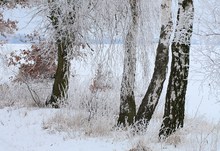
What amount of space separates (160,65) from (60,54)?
5.64m

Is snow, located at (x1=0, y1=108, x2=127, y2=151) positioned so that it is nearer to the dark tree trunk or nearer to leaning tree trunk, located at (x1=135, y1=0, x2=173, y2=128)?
leaning tree trunk, located at (x1=135, y1=0, x2=173, y2=128)

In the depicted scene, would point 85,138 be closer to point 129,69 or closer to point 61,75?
point 129,69

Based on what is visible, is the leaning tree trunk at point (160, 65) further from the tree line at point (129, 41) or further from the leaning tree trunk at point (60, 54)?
the leaning tree trunk at point (60, 54)

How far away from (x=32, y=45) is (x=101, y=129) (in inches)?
329

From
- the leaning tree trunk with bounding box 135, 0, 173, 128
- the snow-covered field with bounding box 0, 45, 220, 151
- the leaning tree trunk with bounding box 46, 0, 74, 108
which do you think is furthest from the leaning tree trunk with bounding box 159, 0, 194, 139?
the leaning tree trunk with bounding box 46, 0, 74, 108

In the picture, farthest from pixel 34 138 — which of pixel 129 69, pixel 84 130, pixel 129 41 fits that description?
pixel 129 41

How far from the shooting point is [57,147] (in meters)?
8.29

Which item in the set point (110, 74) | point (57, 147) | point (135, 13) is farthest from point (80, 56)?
point (57, 147)

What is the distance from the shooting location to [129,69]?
435 inches

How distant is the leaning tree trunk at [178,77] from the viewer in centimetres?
838

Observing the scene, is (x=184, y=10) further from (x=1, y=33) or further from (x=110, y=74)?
(x=1, y=33)

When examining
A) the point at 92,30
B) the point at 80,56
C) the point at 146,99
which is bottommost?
the point at 146,99

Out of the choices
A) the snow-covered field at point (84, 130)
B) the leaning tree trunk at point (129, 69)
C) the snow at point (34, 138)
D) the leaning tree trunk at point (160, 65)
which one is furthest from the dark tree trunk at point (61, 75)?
the leaning tree trunk at point (160, 65)

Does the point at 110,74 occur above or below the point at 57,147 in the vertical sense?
above
